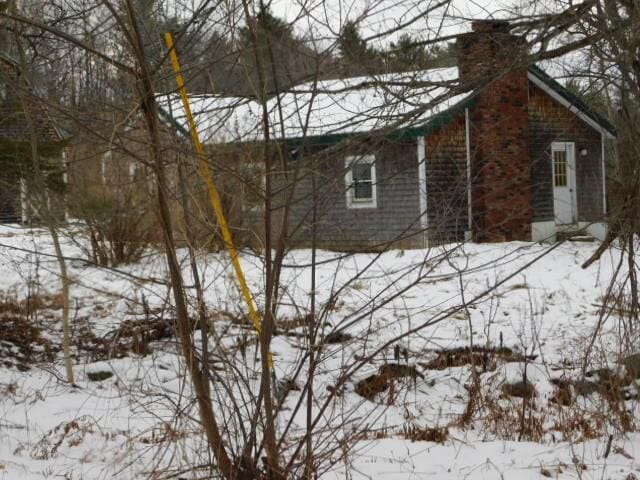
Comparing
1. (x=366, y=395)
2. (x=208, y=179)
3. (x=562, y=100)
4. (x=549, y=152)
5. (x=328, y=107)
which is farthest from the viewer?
(x=562, y=100)

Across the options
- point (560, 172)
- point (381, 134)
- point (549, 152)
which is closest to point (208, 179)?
point (381, 134)

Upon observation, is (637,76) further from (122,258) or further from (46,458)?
(122,258)

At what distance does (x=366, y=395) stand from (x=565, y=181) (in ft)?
51.7

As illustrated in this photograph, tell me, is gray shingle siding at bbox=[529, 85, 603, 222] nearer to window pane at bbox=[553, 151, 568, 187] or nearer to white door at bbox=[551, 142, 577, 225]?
white door at bbox=[551, 142, 577, 225]

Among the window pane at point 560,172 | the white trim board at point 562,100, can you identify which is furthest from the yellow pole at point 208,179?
the window pane at point 560,172

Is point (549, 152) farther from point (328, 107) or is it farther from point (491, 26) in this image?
point (328, 107)

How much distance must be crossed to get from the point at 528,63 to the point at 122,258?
8405 mm

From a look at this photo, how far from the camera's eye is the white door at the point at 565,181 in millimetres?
21344

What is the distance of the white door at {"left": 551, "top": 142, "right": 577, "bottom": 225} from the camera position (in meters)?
21.3

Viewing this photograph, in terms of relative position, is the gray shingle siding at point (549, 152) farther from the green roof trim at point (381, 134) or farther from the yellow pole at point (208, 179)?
the yellow pole at point (208, 179)

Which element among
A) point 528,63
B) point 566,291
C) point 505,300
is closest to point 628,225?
point 528,63

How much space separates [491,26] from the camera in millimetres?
8188

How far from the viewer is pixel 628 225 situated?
581cm

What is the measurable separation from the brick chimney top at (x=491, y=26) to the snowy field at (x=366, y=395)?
2.10 metres
